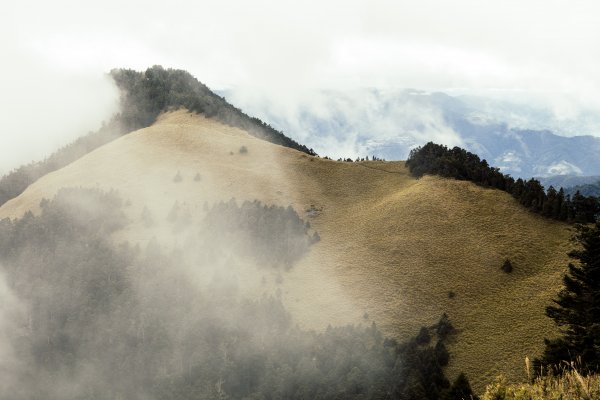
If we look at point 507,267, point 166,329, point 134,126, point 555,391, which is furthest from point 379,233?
point 134,126

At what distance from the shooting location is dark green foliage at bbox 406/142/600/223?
89438 mm

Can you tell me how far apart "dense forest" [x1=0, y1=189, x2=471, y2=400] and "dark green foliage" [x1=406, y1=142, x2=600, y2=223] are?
1519 inches

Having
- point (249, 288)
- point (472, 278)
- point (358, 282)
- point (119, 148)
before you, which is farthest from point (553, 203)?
point (119, 148)

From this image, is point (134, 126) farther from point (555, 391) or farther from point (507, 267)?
point (555, 391)

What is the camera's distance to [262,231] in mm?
100188

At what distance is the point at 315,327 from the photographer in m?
76.1

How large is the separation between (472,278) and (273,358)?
123ft

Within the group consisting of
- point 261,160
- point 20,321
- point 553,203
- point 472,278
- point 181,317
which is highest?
point 261,160

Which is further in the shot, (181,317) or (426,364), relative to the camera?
(181,317)

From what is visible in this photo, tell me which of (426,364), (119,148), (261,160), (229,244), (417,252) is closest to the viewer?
(426,364)

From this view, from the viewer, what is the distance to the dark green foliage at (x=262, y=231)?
95.9m

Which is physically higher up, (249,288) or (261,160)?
(261,160)

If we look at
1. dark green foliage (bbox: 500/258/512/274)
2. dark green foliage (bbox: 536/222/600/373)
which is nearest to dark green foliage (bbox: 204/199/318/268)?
dark green foliage (bbox: 500/258/512/274)

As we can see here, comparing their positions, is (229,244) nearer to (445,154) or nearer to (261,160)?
(261,160)
